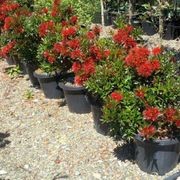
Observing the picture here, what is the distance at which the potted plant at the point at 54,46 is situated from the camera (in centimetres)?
552

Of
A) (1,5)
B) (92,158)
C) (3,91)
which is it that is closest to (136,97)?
(92,158)

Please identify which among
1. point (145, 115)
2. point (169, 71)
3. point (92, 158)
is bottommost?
point (92, 158)

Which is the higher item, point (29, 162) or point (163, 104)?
point (163, 104)

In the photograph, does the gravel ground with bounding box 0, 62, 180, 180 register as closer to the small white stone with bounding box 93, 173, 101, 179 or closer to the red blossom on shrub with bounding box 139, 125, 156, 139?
the small white stone with bounding box 93, 173, 101, 179

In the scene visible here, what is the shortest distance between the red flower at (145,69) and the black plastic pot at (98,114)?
99cm

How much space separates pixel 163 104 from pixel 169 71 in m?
0.33

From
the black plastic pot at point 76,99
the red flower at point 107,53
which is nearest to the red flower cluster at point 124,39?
the red flower at point 107,53

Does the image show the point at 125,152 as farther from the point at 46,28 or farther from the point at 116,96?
the point at 46,28

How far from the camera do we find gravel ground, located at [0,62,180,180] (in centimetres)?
456

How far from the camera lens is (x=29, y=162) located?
4.84 metres

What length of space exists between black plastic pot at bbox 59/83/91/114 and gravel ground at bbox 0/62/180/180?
94mm

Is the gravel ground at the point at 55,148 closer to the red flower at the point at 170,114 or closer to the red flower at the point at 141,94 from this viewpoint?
the red flower at the point at 170,114

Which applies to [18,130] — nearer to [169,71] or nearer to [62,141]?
[62,141]

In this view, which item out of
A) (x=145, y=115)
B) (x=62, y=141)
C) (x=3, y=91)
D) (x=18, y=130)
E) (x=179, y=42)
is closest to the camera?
(x=145, y=115)
